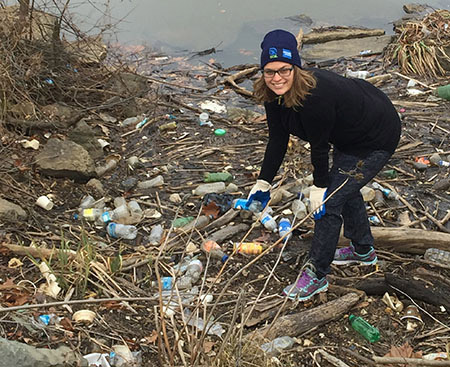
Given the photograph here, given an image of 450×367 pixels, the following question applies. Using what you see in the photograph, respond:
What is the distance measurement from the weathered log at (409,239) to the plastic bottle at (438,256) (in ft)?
0.21

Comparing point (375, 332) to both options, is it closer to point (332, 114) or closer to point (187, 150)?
point (332, 114)

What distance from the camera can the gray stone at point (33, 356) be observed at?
7.40ft

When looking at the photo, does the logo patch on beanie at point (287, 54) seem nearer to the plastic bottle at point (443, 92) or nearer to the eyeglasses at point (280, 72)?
the eyeglasses at point (280, 72)

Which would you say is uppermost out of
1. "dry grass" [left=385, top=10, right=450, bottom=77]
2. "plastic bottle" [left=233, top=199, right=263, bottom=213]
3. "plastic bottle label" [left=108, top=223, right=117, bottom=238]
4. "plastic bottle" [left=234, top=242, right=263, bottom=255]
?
"dry grass" [left=385, top=10, right=450, bottom=77]

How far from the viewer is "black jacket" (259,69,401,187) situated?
2924 mm

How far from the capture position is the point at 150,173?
519 cm

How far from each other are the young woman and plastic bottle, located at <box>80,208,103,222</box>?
1.60m

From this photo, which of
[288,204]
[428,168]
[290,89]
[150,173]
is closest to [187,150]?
[150,173]

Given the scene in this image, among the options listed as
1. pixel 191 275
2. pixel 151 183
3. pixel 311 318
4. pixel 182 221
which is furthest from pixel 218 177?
pixel 311 318

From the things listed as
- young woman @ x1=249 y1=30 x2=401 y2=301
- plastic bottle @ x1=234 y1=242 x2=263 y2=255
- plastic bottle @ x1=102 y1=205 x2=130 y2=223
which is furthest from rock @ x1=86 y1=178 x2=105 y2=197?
young woman @ x1=249 y1=30 x2=401 y2=301

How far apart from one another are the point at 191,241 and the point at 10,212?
1391mm

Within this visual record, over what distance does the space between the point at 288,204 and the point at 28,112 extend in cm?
292

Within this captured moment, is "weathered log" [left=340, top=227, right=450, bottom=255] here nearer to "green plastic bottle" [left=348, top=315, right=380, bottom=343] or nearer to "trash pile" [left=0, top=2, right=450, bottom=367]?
"trash pile" [left=0, top=2, right=450, bottom=367]

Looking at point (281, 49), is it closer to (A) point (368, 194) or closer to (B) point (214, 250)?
(B) point (214, 250)
